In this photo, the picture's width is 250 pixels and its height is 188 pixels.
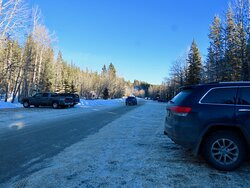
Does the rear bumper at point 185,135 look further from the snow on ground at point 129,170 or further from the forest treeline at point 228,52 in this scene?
the forest treeline at point 228,52

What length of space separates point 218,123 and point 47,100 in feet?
82.7

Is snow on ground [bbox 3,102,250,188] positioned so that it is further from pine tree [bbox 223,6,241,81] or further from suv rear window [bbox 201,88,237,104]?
pine tree [bbox 223,6,241,81]

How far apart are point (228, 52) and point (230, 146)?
36.3m

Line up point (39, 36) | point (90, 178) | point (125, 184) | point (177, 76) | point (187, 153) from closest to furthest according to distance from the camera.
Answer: point (125, 184)
point (90, 178)
point (187, 153)
point (39, 36)
point (177, 76)

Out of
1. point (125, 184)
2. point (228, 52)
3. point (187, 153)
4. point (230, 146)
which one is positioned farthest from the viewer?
point (228, 52)

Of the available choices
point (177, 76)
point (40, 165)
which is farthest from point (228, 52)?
point (40, 165)

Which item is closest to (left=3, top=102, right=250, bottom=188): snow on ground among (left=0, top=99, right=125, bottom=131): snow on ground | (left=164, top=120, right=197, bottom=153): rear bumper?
(left=164, top=120, right=197, bottom=153): rear bumper

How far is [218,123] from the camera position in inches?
198

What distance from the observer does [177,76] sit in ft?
220

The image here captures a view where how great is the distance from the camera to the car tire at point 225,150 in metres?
4.98

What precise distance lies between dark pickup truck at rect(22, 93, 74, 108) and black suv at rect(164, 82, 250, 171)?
926 inches

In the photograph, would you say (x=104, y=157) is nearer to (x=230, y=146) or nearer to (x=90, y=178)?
(x=90, y=178)

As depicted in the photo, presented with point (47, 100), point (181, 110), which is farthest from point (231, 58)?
point (181, 110)

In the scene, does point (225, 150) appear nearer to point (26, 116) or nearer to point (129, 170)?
point (129, 170)
